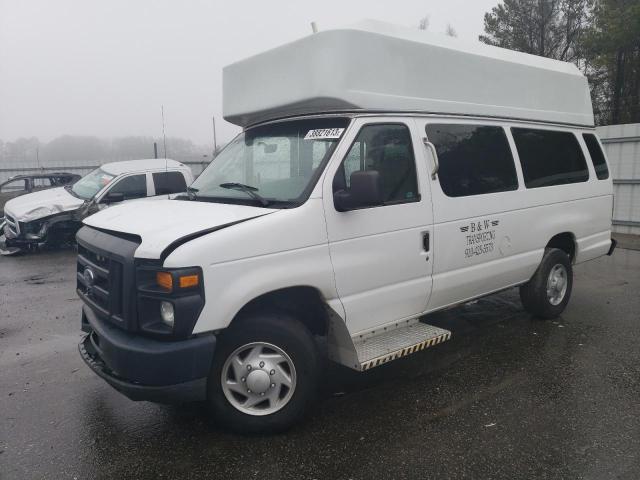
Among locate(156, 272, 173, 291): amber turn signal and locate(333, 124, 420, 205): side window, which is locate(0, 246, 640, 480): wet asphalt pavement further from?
locate(333, 124, 420, 205): side window

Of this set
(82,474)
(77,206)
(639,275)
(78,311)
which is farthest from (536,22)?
(82,474)

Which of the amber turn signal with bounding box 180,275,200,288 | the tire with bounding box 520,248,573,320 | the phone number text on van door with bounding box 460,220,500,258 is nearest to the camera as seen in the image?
the amber turn signal with bounding box 180,275,200,288

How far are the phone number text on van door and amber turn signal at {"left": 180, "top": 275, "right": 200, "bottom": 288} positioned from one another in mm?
2466

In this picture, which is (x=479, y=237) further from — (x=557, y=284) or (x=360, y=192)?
(x=557, y=284)

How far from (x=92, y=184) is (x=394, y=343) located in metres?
9.26

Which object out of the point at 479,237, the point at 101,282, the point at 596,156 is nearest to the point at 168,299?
the point at 101,282

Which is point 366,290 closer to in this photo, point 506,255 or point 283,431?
point 283,431

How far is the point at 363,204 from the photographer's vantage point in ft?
→ 11.9

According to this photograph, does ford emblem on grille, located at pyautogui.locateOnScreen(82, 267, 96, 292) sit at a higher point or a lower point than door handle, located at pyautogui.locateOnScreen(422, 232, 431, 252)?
lower

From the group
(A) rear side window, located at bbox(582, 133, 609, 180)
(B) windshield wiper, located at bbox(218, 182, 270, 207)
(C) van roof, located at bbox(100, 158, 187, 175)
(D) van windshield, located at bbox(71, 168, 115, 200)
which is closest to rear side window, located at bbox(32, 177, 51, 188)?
(D) van windshield, located at bbox(71, 168, 115, 200)

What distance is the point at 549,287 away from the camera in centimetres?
575

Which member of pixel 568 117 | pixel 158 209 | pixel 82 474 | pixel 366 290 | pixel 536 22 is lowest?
pixel 82 474

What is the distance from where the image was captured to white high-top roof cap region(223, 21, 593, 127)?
12.3 feet

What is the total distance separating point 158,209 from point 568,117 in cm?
468
